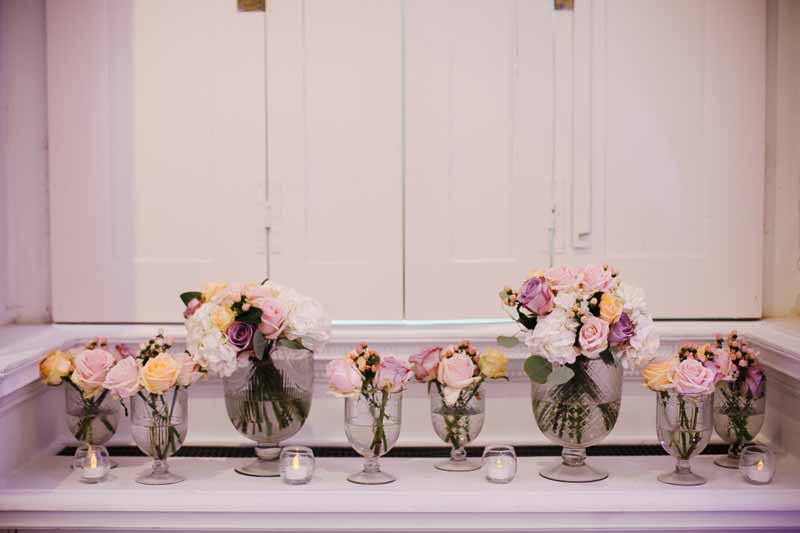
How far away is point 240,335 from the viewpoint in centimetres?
185

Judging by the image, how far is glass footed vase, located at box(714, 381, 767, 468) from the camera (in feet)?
6.43

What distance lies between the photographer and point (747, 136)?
2223 mm

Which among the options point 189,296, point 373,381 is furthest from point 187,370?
point 373,381

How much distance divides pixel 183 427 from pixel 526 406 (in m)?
0.79

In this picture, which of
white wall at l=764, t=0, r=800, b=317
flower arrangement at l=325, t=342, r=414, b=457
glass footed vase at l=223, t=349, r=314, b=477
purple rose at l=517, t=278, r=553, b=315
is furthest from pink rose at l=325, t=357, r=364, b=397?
white wall at l=764, t=0, r=800, b=317

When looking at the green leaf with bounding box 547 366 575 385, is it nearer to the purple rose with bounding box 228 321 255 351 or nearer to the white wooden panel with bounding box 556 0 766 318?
the white wooden panel with bounding box 556 0 766 318

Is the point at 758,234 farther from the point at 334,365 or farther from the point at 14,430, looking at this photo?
the point at 14,430

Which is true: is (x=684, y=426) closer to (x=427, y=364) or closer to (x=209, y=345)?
(x=427, y=364)

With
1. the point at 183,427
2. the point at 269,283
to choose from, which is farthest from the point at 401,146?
the point at 183,427

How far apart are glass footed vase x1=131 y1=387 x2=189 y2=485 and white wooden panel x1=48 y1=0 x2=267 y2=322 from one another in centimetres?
39

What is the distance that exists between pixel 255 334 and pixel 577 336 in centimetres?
64

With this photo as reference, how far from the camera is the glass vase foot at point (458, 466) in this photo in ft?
6.46

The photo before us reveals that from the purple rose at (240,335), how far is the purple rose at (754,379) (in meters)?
→ 1.03

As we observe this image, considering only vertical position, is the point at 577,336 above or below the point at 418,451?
above
